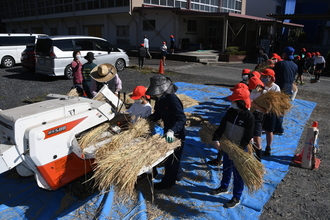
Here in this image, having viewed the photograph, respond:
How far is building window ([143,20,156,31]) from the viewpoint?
838 inches

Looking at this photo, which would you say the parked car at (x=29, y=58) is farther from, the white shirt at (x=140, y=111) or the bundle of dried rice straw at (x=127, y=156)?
the bundle of dried rice straw at (x=127, y=156)

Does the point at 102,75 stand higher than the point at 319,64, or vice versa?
the point at 102,75

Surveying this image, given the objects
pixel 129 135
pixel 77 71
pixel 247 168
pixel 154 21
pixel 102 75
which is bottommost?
pixel 247 168

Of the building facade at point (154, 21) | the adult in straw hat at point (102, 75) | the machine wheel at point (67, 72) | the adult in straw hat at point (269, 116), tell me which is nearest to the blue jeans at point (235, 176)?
the adult in straw hat at point (269, 116)

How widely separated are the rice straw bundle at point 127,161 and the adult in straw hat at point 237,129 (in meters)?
0.74

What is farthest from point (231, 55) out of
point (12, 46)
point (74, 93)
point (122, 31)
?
point (74, 93)

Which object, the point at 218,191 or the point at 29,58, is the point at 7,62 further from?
the point at 218,191

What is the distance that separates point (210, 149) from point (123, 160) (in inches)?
107

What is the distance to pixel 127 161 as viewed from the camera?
301 centimetres

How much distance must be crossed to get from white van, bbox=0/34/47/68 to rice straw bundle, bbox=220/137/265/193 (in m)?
14.6

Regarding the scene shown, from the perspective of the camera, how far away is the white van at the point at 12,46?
45.6 ft

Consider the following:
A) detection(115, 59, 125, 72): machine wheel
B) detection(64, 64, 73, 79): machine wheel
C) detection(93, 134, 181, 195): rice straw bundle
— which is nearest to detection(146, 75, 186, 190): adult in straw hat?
detection(93, 134, 181, 195): rice straw bundle

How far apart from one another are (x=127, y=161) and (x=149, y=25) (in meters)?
20.0

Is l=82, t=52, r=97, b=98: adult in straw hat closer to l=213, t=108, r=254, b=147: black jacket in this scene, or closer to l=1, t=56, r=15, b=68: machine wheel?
l=213, t=108, r=254, b=147: black jacket
